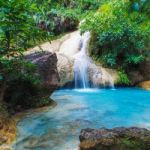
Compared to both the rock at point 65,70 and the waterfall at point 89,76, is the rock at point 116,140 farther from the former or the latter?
the waterfall at point 89,76

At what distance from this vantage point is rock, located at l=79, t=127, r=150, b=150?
4887 mm

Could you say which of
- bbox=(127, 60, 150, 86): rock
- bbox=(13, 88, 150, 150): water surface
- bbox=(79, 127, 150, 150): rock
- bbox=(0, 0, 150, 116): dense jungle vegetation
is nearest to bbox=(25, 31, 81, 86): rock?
bbox=(0, 0, 150, 116): dense jungle vegetation

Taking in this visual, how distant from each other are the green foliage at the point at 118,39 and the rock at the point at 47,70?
19.9ft

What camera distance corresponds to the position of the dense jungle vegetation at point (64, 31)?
631cm

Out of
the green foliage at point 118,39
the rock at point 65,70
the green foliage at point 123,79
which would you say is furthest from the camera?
the green foliage at point 118,39

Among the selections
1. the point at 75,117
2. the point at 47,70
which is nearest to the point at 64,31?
the point at 47,70

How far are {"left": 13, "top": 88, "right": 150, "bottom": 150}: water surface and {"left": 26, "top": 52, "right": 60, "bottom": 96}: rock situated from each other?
635mm

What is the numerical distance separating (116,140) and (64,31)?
49.6 ft

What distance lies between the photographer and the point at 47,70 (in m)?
9.55

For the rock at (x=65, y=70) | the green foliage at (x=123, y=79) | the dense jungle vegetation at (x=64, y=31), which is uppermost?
the dense jungle vegetation at (x=64, y=31)

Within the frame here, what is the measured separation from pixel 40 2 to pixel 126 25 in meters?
7.10

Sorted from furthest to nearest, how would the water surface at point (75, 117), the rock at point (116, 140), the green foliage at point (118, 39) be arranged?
the green foliage at point (118, 39)
the water surface at point (75, 117)
the rock at point (116, 140)

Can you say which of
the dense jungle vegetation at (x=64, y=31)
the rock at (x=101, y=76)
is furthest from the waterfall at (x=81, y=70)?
the dense jungle vegetation at (x=64, y=31)

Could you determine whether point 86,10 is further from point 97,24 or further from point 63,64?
point 63,64
